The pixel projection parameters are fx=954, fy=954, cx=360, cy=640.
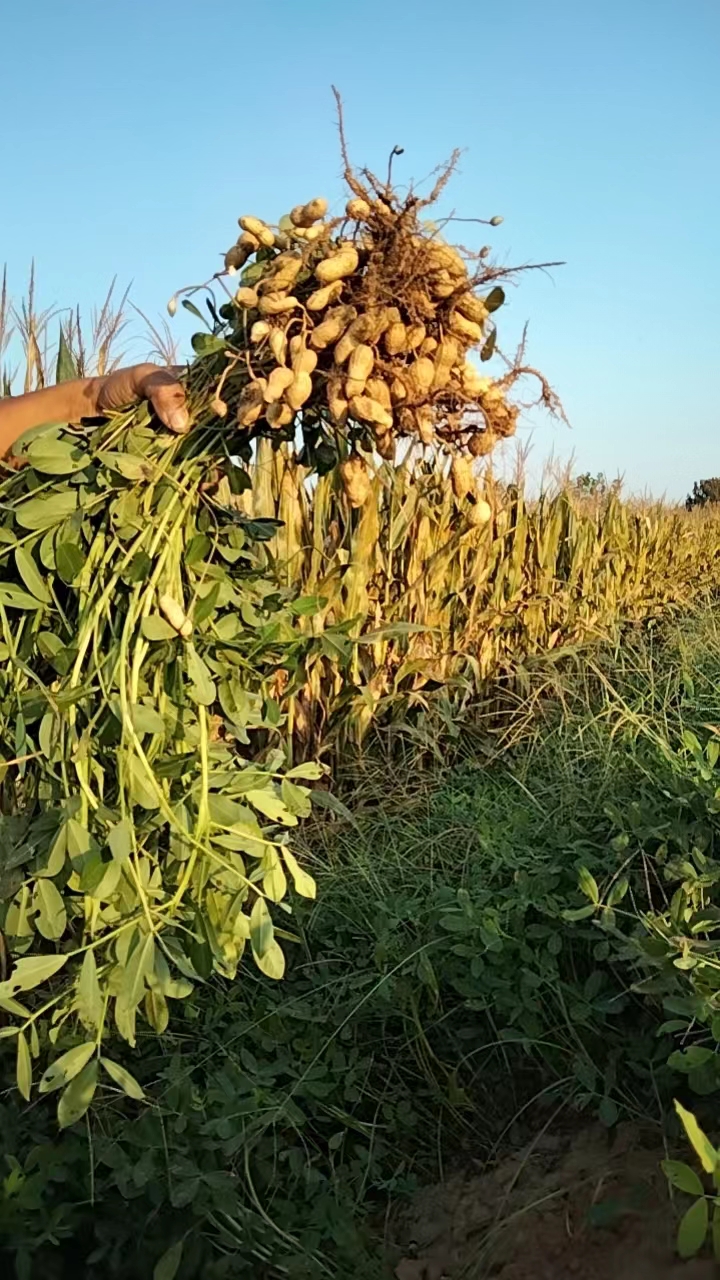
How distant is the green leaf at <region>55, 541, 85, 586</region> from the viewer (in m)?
1.46

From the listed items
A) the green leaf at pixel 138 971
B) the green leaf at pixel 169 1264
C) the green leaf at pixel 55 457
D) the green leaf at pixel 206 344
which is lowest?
the green leaf at pixel 169 1264

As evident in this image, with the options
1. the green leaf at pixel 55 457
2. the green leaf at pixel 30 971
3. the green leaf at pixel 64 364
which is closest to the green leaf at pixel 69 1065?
the green leaf at pixel 30 971

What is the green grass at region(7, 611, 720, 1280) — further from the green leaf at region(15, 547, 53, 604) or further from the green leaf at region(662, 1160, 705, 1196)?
the green leaf at region(15, 547, 53, 604)

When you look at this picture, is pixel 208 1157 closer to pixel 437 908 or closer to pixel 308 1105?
pixel 308 1105

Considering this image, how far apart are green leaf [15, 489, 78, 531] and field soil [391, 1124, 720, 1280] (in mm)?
1272

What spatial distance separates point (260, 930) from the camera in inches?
58.5

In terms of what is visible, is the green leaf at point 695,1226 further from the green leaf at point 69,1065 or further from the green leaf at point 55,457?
the green leaf at point 55,457

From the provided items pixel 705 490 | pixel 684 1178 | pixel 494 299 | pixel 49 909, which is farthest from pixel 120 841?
pixel 705 490

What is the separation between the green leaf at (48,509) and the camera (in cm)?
150

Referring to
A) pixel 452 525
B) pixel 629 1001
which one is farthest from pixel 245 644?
pixel 452 525

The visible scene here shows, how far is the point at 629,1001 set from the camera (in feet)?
5.94

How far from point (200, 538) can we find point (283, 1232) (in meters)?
1.15

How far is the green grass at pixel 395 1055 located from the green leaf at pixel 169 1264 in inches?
2.2

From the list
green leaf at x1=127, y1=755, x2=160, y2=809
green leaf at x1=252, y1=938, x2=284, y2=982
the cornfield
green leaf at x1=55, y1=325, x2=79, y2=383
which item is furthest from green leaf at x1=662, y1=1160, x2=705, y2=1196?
green leaf at x1=55, y1=325, x2=79, y2=383
